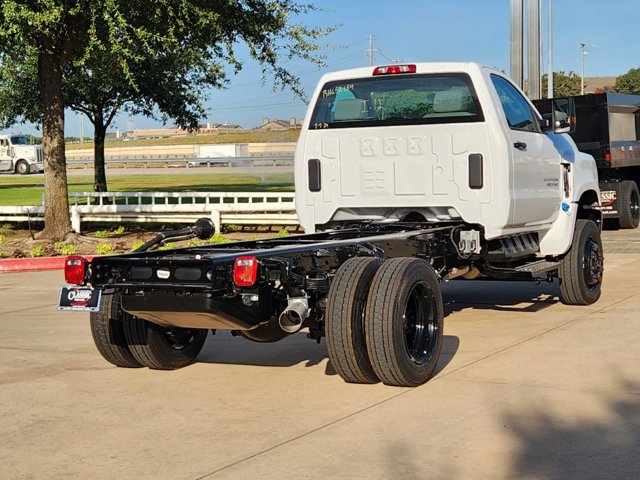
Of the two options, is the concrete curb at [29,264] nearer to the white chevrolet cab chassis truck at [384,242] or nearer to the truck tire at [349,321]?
the white chevrolet cab chassis truck at [384,242]

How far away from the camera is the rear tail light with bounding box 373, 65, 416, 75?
906cm

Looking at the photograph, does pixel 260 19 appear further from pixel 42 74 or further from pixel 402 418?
pixel 402 418

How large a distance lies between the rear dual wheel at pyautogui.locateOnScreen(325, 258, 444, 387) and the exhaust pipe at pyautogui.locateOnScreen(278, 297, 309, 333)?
0.50 ft

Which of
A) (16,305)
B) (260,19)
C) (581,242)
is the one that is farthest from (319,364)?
(260,19)

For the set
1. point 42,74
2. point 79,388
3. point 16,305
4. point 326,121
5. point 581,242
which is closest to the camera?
point 79,388

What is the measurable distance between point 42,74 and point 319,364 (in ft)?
40.4

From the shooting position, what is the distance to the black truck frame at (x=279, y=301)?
21.2 feet

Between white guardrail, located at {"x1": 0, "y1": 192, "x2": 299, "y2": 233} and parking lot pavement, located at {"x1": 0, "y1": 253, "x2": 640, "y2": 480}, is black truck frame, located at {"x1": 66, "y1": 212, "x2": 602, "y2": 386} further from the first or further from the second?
white guardrail, located at {"x1": 0, "y1": 192, "x2": 299, "y2": 233}

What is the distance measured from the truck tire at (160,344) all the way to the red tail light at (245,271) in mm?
1486

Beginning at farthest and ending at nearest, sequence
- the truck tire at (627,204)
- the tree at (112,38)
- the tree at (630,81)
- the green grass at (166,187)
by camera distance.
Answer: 1. the tree at (630,81)
2. the green grass at (166,187)
3. the truck tire at (627,204)
4. the tree at (112,38)

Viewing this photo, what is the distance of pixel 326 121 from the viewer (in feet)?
30.7

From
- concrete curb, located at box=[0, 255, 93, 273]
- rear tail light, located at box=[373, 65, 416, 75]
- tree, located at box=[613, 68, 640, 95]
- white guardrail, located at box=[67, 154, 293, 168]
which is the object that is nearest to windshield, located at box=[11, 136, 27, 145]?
white guardrail, located at box=[67, 154, 293, 168]

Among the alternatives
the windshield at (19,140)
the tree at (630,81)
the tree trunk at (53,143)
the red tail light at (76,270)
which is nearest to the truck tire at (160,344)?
the red tail light at (76,270)

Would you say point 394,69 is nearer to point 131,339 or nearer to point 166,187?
point 131,339
